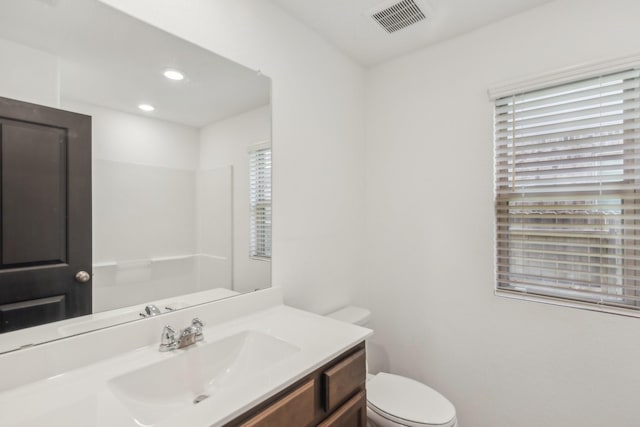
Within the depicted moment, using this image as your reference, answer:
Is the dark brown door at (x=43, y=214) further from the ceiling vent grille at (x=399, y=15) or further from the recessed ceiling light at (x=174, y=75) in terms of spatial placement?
the ceiling vent grille at (x=399, y=15)

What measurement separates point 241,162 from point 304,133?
46cm

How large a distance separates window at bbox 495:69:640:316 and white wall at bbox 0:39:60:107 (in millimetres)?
1983

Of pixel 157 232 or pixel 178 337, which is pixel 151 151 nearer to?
pixel 157 232

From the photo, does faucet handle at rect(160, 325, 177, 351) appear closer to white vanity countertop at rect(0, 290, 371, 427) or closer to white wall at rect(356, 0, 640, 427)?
white vanity countertop at rect(0, 290, 371, 427)

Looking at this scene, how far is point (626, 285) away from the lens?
1386 millimetres

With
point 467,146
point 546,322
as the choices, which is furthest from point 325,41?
point 546,322

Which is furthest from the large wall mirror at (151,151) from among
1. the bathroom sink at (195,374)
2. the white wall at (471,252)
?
the white wall at (471,252)

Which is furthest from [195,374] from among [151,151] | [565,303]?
[565,303]

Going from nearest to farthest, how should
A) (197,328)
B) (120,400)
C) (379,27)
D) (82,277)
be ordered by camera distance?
1. (120,400)
2. (82,277)
3. (197,328)
4. (379,27)

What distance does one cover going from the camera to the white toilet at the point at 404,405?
137cm

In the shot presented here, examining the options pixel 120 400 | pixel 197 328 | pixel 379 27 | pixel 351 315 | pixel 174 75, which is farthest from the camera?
pixel 351 315

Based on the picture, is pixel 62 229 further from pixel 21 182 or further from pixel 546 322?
pixel 546 322

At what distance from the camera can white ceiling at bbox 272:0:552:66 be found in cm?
155

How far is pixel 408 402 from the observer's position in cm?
149
